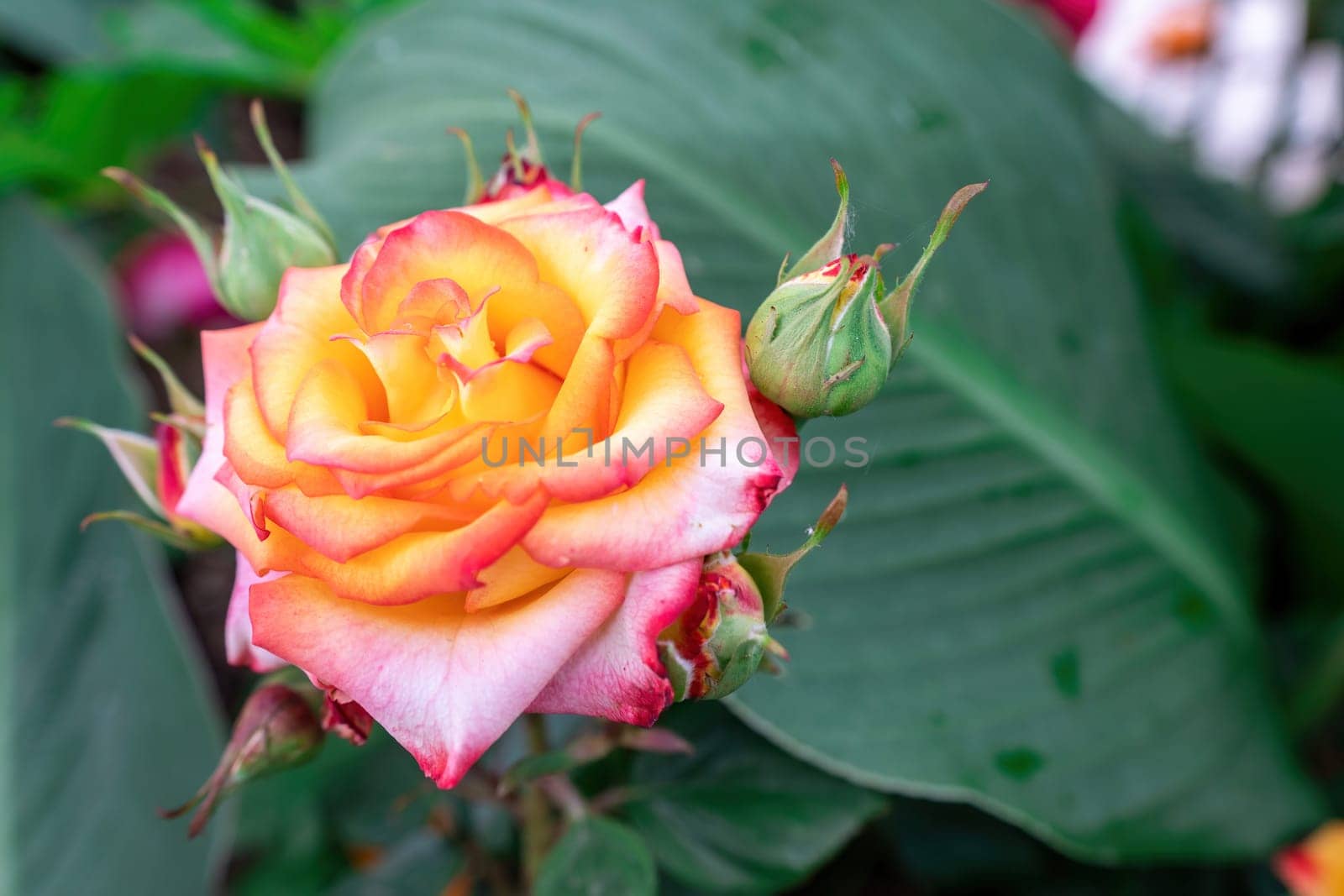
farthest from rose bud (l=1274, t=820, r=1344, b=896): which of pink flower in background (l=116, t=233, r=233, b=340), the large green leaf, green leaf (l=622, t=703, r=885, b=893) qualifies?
pink flower in background (l=116, t=233, r=233, b=340)

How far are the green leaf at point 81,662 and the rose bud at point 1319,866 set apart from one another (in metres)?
0.70

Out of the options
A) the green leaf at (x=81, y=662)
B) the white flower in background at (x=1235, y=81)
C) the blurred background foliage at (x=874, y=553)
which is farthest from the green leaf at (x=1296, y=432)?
the green leaf at (x=81, y=662)

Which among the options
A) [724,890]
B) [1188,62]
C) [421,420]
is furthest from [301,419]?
[1188,62]

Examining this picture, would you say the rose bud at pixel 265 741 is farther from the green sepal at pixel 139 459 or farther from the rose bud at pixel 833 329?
the rose bud at pixel 833 329

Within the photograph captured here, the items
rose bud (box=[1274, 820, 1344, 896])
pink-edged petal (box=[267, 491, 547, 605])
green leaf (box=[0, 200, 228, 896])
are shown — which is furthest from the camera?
green leaf (box=[0, 200, 228, 896])

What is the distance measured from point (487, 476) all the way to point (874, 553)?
366mm

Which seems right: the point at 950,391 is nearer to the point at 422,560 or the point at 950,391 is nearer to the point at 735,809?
the point at 735,809

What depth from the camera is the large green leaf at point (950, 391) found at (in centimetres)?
57

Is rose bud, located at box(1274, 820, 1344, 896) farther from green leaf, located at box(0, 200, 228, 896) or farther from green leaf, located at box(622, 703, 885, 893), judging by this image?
green leaf, located at box(0, 200, 228, 896)

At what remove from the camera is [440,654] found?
0.28m

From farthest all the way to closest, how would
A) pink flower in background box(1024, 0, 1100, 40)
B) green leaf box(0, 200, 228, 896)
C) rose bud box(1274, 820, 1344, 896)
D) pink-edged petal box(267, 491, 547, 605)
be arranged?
pink flower in background box(1024, 0, 1100, 40), green leaf box(0, 200, 228, 896), rose bud box(1274, 820, 1344, 896), pink-edged petal box(267, 491, 547, 605)

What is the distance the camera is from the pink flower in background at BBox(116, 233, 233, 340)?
1.35 metres

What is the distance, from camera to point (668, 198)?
1.98 ft

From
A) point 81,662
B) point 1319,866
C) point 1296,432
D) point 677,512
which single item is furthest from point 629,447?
point 1296,432
